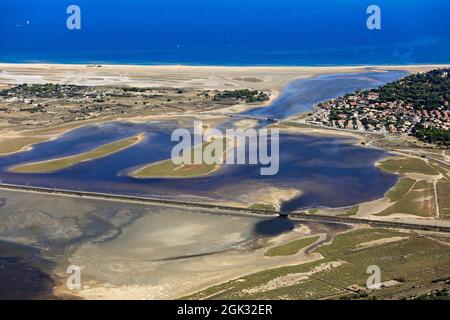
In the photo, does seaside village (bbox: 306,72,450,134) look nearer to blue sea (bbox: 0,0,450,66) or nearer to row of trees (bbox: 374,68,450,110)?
row of trees (bbox: 374,68,450,110)

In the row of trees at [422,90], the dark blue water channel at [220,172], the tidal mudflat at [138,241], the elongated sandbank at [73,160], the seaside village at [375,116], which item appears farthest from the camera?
the row of trees at [422,90]

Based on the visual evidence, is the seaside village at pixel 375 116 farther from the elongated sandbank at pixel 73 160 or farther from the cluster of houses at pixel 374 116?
the elongated sandbank at pixel 73 160

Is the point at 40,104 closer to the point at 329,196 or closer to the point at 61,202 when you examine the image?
the point at 61,202

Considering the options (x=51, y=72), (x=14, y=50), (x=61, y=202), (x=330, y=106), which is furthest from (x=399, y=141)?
(x=14, y=50)

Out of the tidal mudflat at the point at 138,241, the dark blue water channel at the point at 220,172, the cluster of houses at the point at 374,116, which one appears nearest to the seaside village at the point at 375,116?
the cluster of houses at the point at 374,116

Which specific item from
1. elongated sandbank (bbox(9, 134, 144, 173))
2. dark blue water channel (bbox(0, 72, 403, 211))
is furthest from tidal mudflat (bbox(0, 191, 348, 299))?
elongated sandbank (bbox(9, 134, 144, 173))

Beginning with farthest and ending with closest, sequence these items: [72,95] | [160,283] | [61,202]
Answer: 1. [72,95]
2. [61,202]
3. [160,283]
